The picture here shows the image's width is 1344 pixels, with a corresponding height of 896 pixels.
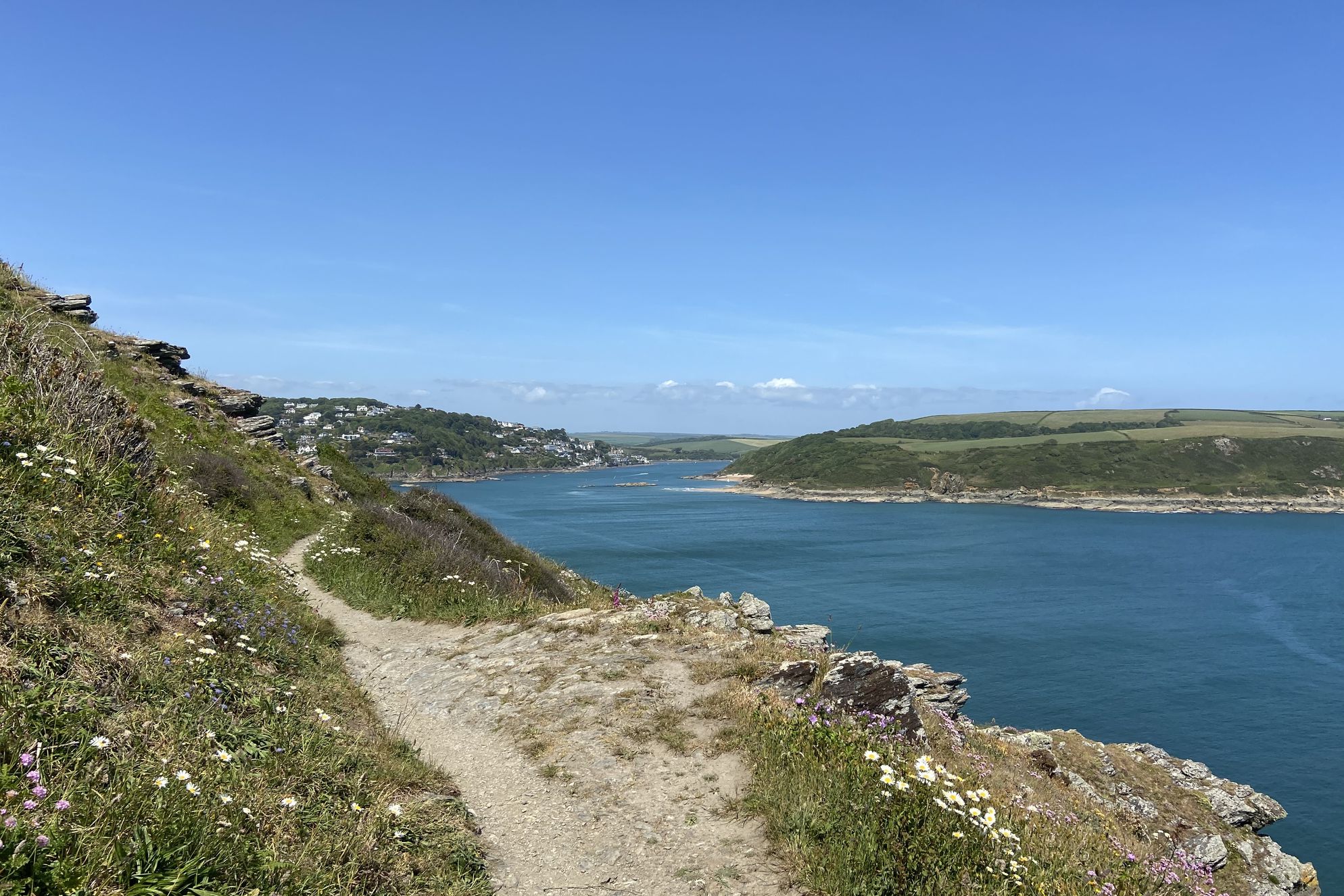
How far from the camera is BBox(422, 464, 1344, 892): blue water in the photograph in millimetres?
37656

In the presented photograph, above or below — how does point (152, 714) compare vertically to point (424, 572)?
above

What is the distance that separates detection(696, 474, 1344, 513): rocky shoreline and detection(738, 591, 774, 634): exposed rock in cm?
15521

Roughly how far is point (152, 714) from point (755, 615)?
1293 centimetres

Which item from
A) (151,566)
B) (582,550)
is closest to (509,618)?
(151,566)

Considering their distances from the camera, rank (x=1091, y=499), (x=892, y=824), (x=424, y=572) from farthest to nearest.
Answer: (x=1091, y=499) < (x=424, y=572) < (x=892, y=824)

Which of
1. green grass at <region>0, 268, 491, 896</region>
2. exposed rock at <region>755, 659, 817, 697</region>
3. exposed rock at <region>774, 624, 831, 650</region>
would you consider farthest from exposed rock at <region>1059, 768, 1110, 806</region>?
green grass at <region>0, 268, 491, 896</region>

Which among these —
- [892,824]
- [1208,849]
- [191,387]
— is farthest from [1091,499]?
[892,824]

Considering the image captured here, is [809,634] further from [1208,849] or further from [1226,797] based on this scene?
[1226,797]

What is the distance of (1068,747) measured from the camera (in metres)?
17.6

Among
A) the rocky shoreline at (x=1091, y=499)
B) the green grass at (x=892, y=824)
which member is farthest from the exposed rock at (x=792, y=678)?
the rocky shoreline at (x=1091, y=499)

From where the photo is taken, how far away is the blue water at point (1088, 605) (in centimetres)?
3766

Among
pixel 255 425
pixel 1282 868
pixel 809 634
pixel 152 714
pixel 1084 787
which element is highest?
pixel 255 425

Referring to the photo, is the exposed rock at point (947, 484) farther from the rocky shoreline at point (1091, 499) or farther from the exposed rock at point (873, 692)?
the exposed rock at point (873, 692)

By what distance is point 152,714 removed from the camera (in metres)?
4.95
